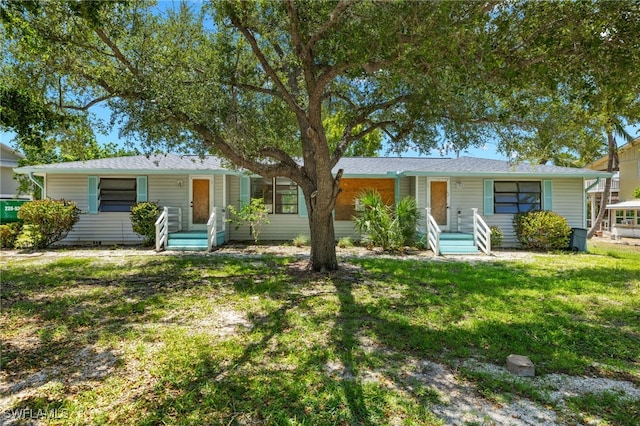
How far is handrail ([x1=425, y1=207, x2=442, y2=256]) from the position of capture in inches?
420

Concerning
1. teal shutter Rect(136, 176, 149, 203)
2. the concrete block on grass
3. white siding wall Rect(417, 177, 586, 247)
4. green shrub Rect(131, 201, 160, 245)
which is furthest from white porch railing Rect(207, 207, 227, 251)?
the concrete block on grass

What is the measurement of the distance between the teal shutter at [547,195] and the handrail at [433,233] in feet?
14.0

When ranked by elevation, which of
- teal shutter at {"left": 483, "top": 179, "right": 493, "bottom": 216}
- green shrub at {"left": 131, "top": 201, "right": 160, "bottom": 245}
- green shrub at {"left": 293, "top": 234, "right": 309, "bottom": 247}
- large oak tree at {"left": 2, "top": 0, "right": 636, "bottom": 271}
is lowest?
green shrub at {"left": 293, "top": 234, "right": 309, "bottom": 247}

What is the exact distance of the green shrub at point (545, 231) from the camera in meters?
11.6

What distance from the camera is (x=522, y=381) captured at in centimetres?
318

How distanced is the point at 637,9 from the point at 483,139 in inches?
202

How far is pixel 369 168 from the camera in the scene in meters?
13.9

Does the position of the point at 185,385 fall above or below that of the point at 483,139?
below

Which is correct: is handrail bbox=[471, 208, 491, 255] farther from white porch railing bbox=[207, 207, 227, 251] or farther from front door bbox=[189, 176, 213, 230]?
front door bbox=[189, 176, 213, 230]

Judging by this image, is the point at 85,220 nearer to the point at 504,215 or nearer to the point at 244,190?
the point at 244,190

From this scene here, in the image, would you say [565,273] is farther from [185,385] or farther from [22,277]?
[22,277]

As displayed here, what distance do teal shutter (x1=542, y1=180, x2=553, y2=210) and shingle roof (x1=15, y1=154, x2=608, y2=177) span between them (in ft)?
1.39

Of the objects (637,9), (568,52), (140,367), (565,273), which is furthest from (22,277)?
(565,273)

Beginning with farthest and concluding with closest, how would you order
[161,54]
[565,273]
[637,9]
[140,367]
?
Result: [565,273]
[161,54]
[637,9]
[140,367]
